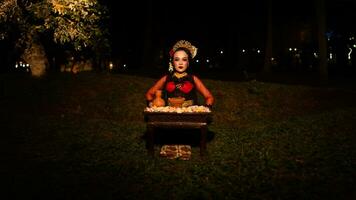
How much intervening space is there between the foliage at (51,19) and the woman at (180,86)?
663cm

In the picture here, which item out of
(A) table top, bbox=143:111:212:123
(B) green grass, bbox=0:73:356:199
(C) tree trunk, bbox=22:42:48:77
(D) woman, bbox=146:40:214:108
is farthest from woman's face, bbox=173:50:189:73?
(C) tree trunk, bbox=22:42:48:77

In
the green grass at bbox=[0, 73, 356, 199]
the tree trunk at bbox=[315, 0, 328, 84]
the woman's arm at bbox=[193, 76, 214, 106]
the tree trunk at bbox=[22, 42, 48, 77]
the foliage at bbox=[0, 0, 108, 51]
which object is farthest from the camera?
the tree trunk at bbox=[315, 0, 328, 84]

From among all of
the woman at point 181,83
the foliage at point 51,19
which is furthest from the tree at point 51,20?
the woman at point 181,83

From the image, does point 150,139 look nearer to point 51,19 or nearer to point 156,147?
point 156,147

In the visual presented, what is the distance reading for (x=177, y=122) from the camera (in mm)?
9688

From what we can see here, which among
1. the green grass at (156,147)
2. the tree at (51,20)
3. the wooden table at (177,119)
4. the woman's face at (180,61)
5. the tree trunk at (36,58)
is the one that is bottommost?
the green grass at (156,147)

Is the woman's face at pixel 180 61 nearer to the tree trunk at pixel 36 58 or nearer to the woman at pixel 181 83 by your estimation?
the woman at pixel 181 83

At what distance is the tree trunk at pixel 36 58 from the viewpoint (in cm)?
1985

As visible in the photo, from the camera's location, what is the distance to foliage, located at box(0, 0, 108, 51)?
16422 millimetres

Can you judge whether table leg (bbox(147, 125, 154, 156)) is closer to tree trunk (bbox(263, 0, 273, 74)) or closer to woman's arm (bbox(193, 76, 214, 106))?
woman's arm (bbox(193, 76, 214, 106))

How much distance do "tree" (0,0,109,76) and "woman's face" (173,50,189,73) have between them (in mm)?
6683

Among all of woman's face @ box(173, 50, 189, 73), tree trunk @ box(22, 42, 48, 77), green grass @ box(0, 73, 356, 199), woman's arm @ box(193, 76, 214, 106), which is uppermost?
tree trunk @ box(22, 42, 48, 77)

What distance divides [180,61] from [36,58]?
454 inches

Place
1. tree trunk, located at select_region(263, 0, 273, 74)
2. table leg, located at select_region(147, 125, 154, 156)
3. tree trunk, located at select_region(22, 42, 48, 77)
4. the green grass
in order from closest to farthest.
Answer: the green grass
table leg, located at select_region(147, 125, 154, 156)
tree trunk, located at select_region(22, 42, 48, 77)
tree trunk, located at select_region(263, 0, 273, 74)
